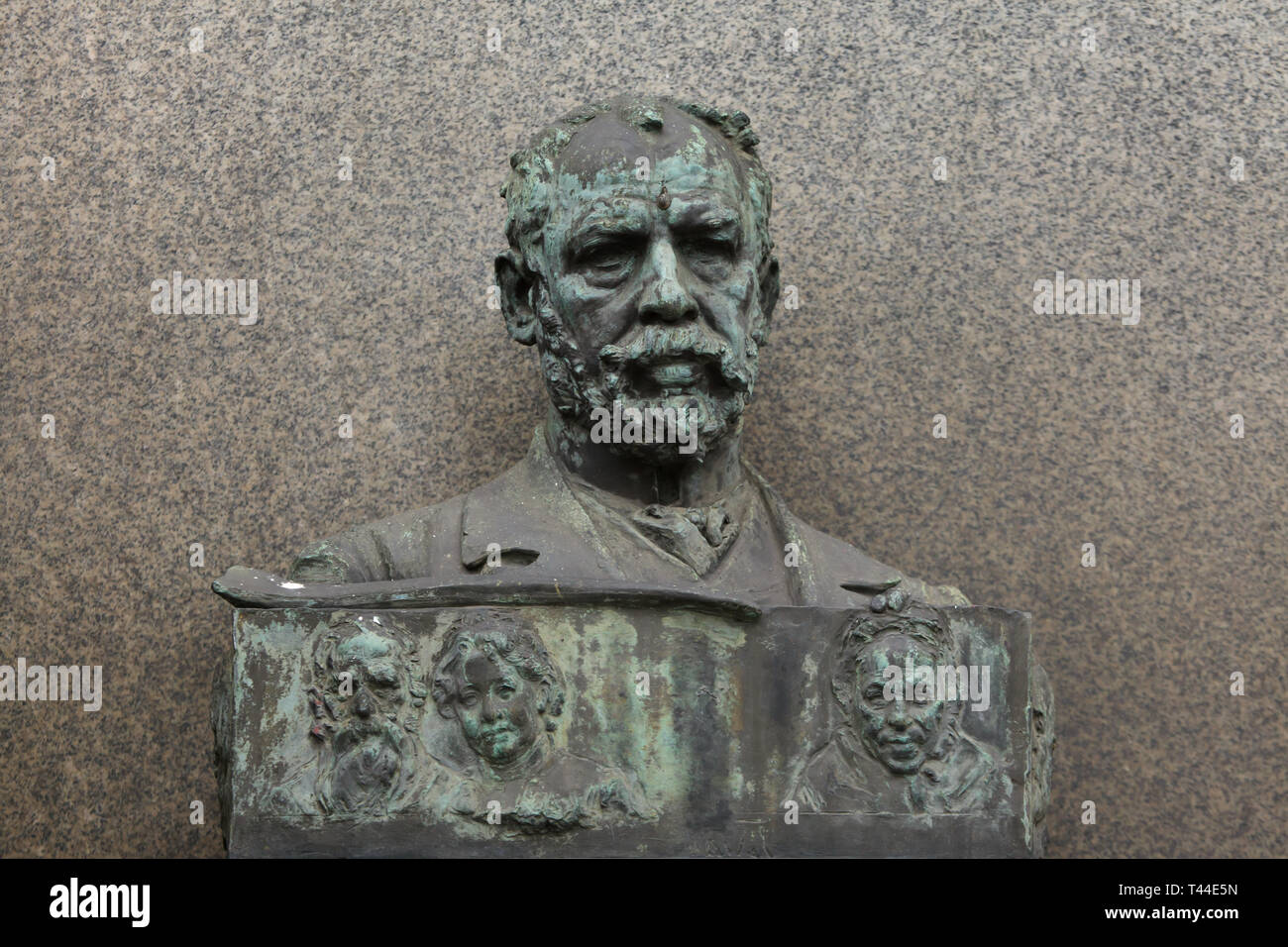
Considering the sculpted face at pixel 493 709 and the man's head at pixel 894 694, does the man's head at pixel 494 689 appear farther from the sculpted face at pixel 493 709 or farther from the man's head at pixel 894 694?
the man's head at pixel 894 694

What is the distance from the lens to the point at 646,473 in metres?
5.39

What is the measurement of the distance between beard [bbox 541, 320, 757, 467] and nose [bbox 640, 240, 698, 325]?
3cm

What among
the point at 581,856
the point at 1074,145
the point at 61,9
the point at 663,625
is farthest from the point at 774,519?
the point at 61,9

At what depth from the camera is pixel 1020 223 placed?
21.1 ft

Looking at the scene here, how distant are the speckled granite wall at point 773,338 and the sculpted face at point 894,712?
4.08ft

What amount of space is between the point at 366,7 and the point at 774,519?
1.98 m

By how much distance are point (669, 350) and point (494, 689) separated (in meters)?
0.82

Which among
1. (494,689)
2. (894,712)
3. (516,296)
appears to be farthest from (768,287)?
(494,689)

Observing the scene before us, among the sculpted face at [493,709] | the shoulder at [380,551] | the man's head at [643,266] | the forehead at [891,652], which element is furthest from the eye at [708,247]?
the sculpted face at [493,709]

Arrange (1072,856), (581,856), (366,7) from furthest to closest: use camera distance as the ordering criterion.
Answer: (366,7) → (1072,856) → (581,856)

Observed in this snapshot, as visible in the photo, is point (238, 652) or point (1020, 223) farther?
point (1020, 223)

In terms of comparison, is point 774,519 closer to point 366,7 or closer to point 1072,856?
point 1072,856

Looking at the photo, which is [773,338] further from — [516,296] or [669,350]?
[669,350]

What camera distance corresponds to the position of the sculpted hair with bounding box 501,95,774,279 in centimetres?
538
